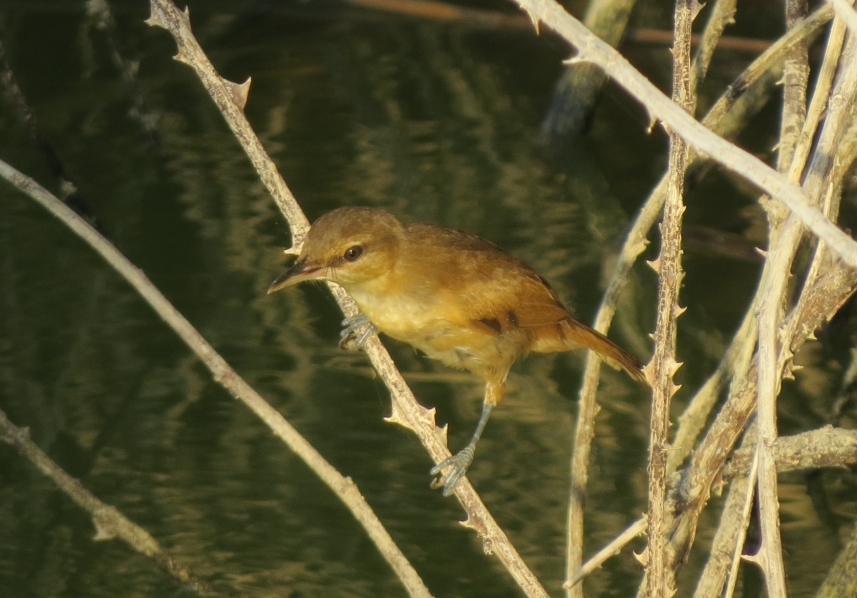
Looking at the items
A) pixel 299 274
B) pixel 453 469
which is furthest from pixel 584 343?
pixel 299 274

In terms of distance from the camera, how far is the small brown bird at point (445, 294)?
11.1 feet

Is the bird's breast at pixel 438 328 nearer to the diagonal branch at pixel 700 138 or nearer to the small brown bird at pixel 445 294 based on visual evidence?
the small brown bird at pixel 445 294

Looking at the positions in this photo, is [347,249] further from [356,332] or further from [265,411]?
[265,411]

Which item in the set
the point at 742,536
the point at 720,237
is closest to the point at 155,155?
the point at 720,237

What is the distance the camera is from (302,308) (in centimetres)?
584

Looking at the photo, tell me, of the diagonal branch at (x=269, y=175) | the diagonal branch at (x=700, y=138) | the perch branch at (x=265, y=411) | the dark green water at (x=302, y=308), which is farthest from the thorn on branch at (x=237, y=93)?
the dark green water at (x=302, y=308)

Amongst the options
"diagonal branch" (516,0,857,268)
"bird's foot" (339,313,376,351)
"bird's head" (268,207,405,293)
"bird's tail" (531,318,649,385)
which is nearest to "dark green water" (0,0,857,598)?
"bird's tail" (531,318,649,385)

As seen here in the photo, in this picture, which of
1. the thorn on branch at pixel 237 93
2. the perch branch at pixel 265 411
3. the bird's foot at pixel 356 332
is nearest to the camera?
the perch branch at pixel 265 411

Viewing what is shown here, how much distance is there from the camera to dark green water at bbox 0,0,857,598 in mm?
4254

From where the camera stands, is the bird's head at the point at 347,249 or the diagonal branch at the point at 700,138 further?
the bird's head at the point at 347,249

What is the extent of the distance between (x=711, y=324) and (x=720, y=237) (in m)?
0.76

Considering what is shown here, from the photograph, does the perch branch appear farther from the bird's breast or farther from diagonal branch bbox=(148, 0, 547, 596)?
the bird's breast

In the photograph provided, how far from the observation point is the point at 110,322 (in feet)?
18.4

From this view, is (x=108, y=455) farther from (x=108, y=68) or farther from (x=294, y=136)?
(x=108, y=68)
